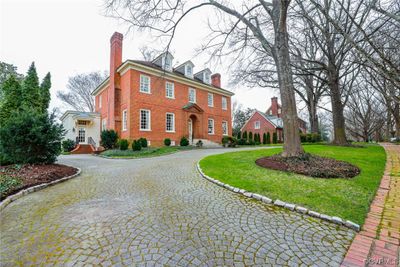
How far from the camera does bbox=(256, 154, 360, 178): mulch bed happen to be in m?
5.23

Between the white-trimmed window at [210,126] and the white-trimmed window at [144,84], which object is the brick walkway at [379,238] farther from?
the white-trimmed window at [210,126]

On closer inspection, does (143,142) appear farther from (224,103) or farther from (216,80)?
(216,80)

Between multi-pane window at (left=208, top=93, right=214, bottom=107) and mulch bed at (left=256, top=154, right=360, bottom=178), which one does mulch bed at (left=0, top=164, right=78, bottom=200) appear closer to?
mulch bed at (left=256, top=154, right=360, bottom=178)

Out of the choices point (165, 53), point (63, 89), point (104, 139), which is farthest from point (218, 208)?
point (63, 89)

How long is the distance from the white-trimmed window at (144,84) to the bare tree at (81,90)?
60.4 ft

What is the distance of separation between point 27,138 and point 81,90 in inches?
1083

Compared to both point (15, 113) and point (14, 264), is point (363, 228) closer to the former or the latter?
point (14, 264)

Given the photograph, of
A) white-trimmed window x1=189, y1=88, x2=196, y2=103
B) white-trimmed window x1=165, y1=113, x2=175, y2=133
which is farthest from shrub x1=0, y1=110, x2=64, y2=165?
white-trimmed window x1=189, y1=88, x2=196, y2=103

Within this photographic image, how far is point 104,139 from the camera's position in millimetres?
14898

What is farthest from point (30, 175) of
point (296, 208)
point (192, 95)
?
point (192, 95)

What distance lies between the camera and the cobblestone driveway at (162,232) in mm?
2104

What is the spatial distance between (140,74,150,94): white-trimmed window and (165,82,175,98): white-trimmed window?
1976mm

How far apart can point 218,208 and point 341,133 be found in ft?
49.4

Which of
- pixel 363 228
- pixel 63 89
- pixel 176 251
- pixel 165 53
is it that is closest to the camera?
pixel 176 251
